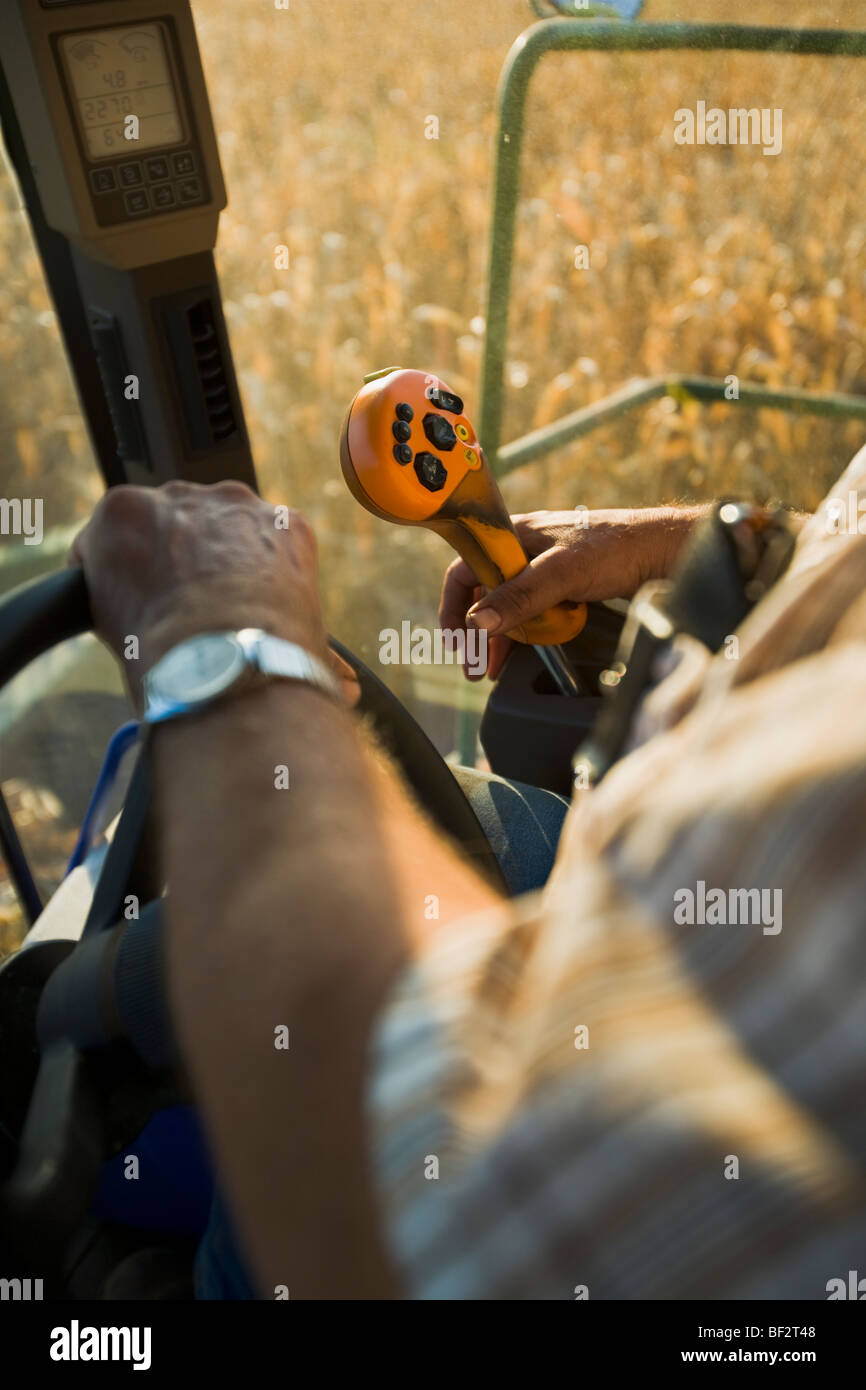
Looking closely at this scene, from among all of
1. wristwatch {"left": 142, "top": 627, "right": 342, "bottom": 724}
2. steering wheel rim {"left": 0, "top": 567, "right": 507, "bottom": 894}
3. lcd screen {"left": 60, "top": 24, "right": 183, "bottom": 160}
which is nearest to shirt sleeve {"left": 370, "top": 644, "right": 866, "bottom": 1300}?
wristwatch {"left": 142, "top": 627, "right": 342, "bottom": 724}

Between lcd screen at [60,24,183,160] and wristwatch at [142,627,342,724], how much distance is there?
64 centimetres

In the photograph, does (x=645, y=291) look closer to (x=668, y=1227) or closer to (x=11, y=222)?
(x=11, y=222)

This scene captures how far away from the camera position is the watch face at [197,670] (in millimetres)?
609

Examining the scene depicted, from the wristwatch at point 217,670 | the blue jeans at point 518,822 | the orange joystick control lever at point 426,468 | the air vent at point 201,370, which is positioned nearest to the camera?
the wristwatch at point 217,670

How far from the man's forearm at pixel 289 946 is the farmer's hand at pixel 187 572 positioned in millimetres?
88

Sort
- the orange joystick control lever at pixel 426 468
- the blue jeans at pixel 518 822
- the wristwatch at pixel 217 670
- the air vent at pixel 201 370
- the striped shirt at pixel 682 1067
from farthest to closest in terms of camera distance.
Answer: the air vent at pixel 201 370 → the blue jeans at pixel 518 822 → the orange joystick control lever at pixel 426 468 → the wristwatch at pixel 217 670 → the striped shirt at pixel 682 1067

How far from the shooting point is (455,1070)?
1.31ft

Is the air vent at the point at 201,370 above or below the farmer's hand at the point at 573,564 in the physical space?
above

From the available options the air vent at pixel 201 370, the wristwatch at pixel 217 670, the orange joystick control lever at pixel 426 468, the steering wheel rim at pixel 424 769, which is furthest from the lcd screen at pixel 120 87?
the wristwatch at pixel 217 670

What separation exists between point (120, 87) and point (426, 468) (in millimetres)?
485

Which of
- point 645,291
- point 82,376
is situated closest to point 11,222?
point 82,376

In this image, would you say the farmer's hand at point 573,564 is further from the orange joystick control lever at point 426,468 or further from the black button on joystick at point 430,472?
the black button on joystick at point 430,472

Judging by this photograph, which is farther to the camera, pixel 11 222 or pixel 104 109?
pixel 11 222
